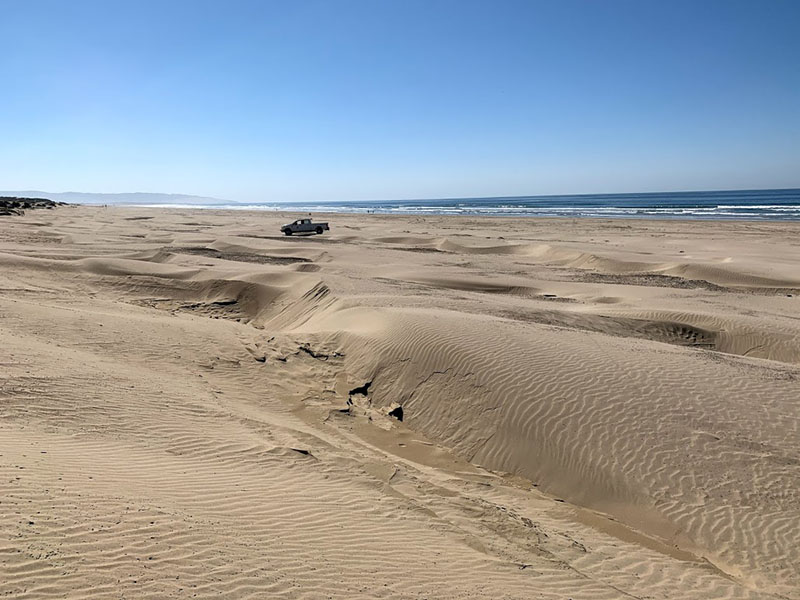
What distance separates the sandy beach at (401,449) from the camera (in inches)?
178

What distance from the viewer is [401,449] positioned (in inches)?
324

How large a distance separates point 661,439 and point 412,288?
1165cm

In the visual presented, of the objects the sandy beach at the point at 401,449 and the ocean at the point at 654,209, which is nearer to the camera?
the sandy beach at the point at 401,449

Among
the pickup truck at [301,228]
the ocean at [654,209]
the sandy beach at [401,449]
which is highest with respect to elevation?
the ocean at [654,209]

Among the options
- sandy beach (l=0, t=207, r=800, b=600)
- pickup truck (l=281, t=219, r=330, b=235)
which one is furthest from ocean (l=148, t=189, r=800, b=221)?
sandy beach (l=0, t=207, r=800, b=600)

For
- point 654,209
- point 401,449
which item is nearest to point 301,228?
point 401,449

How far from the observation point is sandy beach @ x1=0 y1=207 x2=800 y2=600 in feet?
14.8

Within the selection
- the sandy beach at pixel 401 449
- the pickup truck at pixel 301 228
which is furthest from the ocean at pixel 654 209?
the sandy beach at pixel 401 449

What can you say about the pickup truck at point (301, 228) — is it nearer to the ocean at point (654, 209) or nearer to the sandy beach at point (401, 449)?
the sandy beach at point (401, 449)

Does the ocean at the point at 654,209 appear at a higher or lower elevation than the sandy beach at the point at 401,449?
higher

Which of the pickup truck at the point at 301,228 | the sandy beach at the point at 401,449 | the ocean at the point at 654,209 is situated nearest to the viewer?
the sandy beach at the point at 401,449

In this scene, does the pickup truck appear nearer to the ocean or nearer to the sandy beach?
the sandy beach

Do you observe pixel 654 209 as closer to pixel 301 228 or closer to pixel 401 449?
pixel 301 228

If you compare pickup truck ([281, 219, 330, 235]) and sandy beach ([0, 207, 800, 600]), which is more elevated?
pickup truck ([281, 219, 330, 235])
